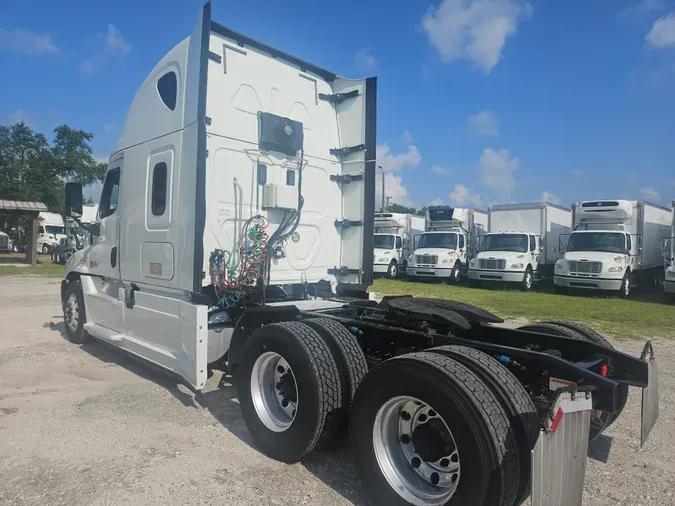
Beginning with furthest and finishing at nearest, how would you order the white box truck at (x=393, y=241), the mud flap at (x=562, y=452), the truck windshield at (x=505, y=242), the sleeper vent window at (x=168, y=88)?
the white box truck at (x=393, y=241) → the truck windshield at (x=505, y=242) → the sleeper vent window at (x=168, y=88) → the mud flap at (x=562, y=452)

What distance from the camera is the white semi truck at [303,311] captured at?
8.54 ft

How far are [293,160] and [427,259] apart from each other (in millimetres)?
16014

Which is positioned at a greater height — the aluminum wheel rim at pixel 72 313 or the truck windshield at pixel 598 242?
the truck windshield at pixel 598 242

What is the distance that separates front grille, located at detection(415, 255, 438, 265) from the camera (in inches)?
821

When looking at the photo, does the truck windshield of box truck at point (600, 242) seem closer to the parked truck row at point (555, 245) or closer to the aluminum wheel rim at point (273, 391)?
the parked truck row at point (555, 245)

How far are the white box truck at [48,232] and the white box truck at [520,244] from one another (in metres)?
31.0

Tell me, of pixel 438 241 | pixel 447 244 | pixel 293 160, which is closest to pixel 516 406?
pixel 293 160

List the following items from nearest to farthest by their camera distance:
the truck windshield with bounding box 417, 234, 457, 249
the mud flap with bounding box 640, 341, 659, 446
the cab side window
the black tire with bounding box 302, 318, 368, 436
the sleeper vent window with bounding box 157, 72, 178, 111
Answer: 1. the mud flap with bounding box 640, 341, 659, 446
2. the black tire with bounding box 302, 318, 368, 436
3. the sleeper vent window with bounding box 157, 72, 178, 111
4. the cab side window
5. the truck windshield with bounding box 417, 234, 457, 249

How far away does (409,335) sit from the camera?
3.69m

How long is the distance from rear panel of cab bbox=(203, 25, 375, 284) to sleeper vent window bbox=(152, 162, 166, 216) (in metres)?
0.54

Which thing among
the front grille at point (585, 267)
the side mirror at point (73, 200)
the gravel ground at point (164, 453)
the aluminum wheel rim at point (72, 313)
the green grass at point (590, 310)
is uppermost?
the side mirror at point (73, 200)

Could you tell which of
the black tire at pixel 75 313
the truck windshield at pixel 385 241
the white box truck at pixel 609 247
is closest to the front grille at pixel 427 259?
the truck windshield at pixel 385 241

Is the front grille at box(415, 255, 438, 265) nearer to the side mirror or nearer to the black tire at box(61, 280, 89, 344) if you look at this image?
the black tire at box(61, 280, 89, 344)

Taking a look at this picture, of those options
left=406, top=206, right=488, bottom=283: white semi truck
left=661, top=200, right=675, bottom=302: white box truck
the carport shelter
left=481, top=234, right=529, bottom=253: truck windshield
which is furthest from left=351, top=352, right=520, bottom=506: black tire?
the carport shelter
